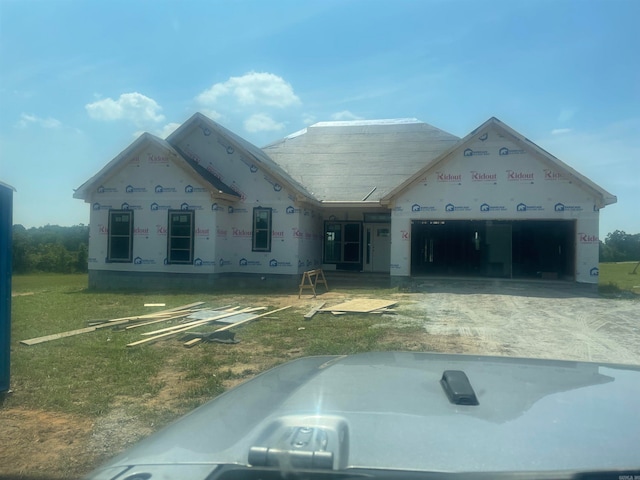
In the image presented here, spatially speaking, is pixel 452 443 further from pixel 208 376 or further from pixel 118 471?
pixel 208 376

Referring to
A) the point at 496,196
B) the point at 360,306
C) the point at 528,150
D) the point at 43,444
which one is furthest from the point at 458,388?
the point at 528,150

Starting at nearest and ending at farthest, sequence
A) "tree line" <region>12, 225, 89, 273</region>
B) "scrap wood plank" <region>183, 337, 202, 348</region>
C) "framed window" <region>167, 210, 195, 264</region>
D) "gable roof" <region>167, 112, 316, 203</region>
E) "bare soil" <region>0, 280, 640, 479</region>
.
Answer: "bare soil" <region>0, 280, 640, 479</region>, "scrap wood plank" <region>183, 337, 202, 348</region>, "framed window" <region>167, 210, 195, 264</region>, "gable roof" <region>167, 112, 316, 203</region>, "tree line" <region>12, 225, 89, 273</region>

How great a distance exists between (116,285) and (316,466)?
20677mm

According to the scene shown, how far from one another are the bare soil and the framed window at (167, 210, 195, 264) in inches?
197

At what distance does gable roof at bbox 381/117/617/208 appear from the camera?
18.7 m

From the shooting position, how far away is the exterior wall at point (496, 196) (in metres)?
19.1

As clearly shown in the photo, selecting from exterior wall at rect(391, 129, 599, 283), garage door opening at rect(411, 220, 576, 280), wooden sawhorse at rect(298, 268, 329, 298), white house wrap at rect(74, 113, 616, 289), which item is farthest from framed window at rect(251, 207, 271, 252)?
garage door opening at rect(411, 220, 576, 280)

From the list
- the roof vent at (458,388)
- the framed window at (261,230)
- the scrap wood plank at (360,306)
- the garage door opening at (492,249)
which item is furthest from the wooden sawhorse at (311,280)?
the roof vent at (458,388)

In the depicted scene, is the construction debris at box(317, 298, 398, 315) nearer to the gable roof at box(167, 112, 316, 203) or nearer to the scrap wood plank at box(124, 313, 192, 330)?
the scrap wood plank at box(124, 313, 192, 330)

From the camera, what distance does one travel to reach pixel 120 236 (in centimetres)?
2094

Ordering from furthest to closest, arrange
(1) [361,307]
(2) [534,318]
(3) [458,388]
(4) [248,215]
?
(4) [248,215]
(1) [361,307]
(2) [534,318]
(3) [458,388]

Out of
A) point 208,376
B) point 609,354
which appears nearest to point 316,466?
point 208,376

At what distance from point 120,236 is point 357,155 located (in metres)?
11.4

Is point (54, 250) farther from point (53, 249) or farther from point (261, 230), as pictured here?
point (261, 230)
